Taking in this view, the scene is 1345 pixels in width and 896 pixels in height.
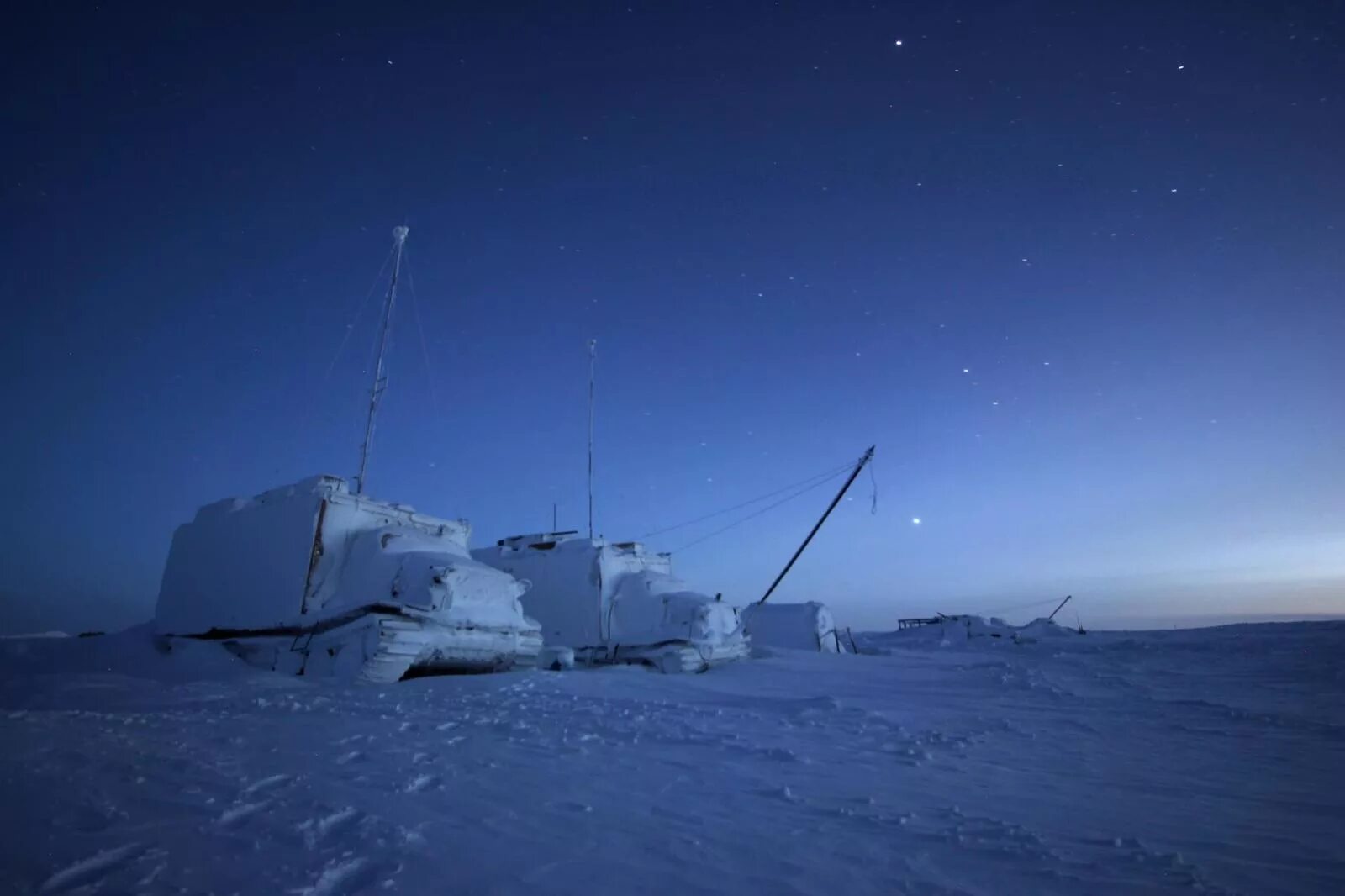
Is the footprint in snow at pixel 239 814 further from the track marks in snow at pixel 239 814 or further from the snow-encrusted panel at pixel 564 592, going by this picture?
the snow-encrusted panel at pixel 564 592

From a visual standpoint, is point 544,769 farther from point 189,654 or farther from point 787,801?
point 189,654

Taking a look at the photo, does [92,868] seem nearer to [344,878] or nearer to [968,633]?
[344,878]

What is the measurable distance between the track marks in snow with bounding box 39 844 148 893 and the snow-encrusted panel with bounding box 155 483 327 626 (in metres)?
14.5

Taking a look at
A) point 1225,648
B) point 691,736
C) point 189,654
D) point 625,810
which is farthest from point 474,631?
point 1225,648

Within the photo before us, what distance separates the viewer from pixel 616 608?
24.8m

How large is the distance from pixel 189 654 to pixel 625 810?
16.5 meters

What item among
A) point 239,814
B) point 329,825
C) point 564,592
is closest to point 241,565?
point 564,592

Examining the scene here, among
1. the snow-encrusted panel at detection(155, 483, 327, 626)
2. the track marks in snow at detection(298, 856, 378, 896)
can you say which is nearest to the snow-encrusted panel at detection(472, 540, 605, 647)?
the snow-encrusted panel at detection(155, 483, 327, 626)

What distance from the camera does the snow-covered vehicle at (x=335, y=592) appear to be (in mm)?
15039

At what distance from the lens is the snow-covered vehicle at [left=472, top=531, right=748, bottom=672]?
22859 millimetres

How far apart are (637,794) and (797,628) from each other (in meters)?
32.3

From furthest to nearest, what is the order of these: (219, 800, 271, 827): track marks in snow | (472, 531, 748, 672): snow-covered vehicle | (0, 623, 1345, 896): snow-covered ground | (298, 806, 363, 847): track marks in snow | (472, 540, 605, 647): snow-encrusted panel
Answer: (472, 540, 605, 647): snow-encrusted panel → (472, 531, 748, 672): snow-covered vehicle → (219, 800, 271, 827): track marks in snow → (298, 806, 363, 847): track marks in snow → (0, 623, 1345, 896): snow-covered ground

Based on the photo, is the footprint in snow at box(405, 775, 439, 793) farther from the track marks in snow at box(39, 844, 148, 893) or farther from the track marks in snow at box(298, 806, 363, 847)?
the track marks in snow at box(39, 844, 148, 893)

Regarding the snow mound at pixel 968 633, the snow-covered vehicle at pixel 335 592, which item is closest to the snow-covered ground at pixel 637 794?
the snow-covered vehicle at pixel 335 592
